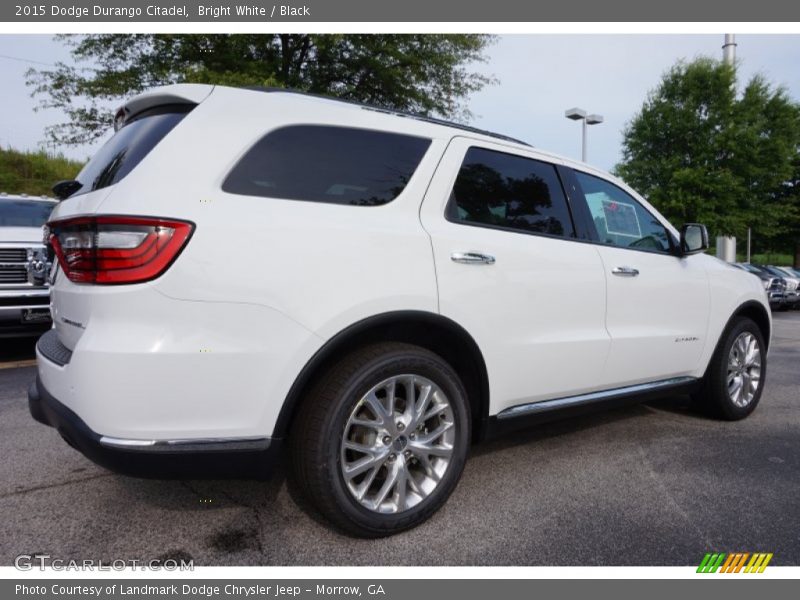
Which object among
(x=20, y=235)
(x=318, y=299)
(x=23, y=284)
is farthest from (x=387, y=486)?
(x=20, y=235)

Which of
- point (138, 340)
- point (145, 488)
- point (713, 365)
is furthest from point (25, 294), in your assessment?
point (713, 365)

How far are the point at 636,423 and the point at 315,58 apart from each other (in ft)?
39.5

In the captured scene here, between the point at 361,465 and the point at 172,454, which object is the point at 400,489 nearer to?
the point at 361,465

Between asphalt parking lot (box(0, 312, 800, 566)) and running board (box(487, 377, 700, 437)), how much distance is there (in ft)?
1.07

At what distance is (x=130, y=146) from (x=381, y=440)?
1.55m

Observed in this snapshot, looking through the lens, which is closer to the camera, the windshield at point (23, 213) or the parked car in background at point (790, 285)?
the windshield at point (23, 213)

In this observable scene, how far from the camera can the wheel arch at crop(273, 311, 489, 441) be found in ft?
6.80

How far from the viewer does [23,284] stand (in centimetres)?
569

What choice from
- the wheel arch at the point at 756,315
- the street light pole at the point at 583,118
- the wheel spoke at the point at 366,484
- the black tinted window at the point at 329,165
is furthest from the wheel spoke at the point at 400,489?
the street light pole at the point at 583,118

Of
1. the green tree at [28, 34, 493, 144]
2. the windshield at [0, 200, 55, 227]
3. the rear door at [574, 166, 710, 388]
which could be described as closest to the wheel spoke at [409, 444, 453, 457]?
the rear door at [574, 166, 710, 388]

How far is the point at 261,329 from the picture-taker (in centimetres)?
196

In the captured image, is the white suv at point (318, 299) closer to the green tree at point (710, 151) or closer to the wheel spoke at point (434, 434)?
the wheel spoke at point (434, 434)

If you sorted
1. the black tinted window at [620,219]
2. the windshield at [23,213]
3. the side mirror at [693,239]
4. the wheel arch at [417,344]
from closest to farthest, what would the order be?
the wheel arch at [417,344] → the black tinted window at [620,219] → the side mirror at [693,239] → the windshield at [23,213]

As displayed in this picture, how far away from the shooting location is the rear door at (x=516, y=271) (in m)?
2.50
